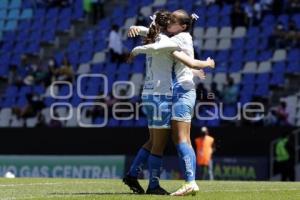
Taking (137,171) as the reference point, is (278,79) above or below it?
above

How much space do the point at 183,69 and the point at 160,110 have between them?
0.58 meters

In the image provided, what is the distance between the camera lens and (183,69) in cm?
1071

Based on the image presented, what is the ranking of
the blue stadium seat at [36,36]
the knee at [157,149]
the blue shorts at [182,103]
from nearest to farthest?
the blue shorts at [182,103]
the knee at [157,149]
the blue stadium seat at [36,36]

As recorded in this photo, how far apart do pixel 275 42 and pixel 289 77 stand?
1.35 metres

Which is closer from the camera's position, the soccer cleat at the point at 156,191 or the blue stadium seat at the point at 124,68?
the soccer cleat at the point at 156,191

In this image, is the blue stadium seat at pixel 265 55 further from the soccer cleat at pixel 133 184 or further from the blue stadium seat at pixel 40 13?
the soccer cleat at pixel 133 184

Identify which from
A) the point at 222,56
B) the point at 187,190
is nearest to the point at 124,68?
the point at 222,56

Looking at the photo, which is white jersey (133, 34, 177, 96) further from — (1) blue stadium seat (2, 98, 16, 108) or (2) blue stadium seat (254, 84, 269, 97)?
(1) blue stadium seat (2, 98, 16, 108)

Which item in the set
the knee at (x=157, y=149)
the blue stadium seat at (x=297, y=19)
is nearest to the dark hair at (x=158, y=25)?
the knee at (x=157, y=149)

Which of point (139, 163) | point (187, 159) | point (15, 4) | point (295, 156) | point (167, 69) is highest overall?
point (15, 4)

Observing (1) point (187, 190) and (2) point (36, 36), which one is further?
(2) point (36, 36)

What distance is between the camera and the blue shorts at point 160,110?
10.6 m

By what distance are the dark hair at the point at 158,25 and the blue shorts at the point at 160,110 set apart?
28.2 inches

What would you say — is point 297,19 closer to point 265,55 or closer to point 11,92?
point 265,55
